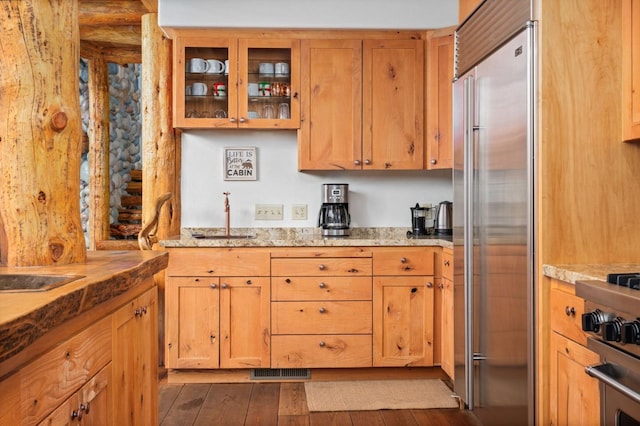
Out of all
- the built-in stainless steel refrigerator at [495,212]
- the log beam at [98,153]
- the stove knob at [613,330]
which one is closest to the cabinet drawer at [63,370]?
the stove knob at [613,330]

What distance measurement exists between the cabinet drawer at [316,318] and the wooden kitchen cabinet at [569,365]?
1.49m

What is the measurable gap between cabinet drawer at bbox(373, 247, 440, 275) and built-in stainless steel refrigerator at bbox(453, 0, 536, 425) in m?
0.44

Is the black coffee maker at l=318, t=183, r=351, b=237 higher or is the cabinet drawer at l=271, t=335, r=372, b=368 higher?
the black coffee maker at l=318, t=183, r=351, b=237

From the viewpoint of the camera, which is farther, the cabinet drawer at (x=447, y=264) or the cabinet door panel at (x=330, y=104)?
the cabinet door panel at (x=330, y=104)

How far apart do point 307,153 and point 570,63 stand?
6.17 ft

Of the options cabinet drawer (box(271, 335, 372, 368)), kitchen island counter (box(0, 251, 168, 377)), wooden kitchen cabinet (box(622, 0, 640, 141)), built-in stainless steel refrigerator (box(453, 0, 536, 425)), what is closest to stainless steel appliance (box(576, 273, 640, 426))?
built-in stainless steel refrigerator (box(453, 0, 536, 425))

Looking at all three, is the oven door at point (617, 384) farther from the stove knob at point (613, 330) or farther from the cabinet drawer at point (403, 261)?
the cabinet drawer at point (403, 261)

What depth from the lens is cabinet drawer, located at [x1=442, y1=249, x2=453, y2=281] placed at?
314cm

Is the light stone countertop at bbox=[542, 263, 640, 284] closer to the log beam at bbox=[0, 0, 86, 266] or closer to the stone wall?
the log beam at bbox=[0, 0, 86, 266]

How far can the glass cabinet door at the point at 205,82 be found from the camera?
3.62 m

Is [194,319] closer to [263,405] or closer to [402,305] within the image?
[263,405]

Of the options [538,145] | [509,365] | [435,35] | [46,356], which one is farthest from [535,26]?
[46,356]

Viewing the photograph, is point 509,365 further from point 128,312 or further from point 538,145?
point 128,312

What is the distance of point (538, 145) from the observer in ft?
6.80
